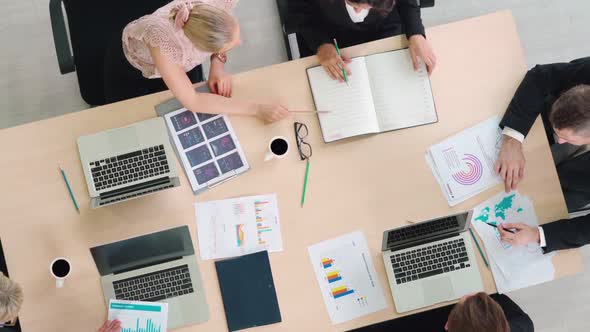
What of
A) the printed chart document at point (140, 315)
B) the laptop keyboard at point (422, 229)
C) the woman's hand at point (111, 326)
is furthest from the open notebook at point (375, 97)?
the woman's hand at point (111, 326)

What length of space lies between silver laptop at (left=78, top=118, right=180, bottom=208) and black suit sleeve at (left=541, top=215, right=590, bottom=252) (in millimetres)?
1211

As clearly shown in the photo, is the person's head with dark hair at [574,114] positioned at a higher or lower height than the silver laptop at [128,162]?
lower

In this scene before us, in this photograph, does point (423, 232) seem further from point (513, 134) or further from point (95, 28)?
point (95, 28)

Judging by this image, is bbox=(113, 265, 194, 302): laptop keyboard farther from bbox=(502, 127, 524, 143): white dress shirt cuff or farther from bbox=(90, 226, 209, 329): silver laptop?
bbox=(502, 127, 524, 143): white dress shirt cuff

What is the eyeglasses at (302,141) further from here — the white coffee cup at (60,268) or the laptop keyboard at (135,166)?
the white coffee cup at (60,268)

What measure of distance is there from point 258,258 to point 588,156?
124 centimetres

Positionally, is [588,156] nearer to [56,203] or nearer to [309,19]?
[309,19]

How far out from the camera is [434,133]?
68.4 inches

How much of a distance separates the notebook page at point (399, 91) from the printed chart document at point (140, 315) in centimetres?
95

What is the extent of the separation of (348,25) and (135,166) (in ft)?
3.19

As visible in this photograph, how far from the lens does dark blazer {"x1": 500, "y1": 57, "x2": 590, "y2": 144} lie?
1.69m

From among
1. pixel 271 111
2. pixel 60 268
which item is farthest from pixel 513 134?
pixel 60 268

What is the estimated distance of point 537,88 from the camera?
172 cm

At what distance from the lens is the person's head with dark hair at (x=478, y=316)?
1.47 meters
